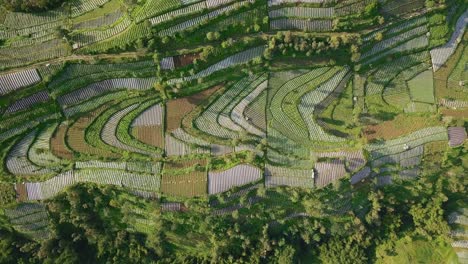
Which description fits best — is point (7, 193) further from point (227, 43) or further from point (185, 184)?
point (227, 43)

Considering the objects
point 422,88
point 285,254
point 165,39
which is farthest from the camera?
point 422,88

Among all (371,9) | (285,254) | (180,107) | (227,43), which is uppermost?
(371,9)

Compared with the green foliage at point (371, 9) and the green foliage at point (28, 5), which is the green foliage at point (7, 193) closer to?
the green foliage at point (28, 5)

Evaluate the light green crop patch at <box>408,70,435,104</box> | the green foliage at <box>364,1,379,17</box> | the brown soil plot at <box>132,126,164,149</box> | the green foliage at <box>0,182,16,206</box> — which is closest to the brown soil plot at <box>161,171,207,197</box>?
the brown soil plot at <box>132,126,164,149</box>

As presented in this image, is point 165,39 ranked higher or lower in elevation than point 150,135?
higher

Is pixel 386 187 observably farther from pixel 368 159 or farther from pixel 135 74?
pixel 135 74

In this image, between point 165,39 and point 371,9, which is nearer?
point 165,39

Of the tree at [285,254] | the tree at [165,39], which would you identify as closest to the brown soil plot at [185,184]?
the tree at [285,254]

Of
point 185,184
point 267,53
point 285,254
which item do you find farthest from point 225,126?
point 285,254
